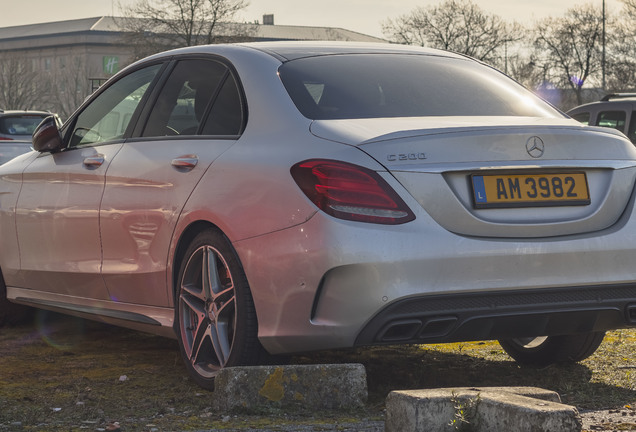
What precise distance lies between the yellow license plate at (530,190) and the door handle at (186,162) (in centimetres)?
134

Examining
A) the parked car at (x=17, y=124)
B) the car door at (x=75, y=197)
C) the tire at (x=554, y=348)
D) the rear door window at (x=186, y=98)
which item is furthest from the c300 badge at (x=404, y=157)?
the parked car at (x=17, y=124)

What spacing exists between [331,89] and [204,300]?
3.48 ft

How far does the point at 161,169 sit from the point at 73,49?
11287 cm

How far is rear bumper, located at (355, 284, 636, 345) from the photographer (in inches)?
167

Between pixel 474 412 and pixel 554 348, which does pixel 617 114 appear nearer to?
pixel 554 348

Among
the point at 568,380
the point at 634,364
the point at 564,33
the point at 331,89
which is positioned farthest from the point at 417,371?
the point at 564,33

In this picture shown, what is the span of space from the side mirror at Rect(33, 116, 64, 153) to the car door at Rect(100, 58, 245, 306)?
72 centimetres

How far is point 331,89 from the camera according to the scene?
490cm

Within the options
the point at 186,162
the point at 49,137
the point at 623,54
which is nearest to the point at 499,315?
the point at 186,162

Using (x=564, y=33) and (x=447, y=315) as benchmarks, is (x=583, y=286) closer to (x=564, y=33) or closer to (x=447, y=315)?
(x=447, y=315)

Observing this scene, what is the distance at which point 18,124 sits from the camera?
22.9 metres

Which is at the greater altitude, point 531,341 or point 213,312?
point 213,312

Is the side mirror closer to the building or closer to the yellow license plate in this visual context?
the yellow license plate

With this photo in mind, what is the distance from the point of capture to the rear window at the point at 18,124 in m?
22.7
